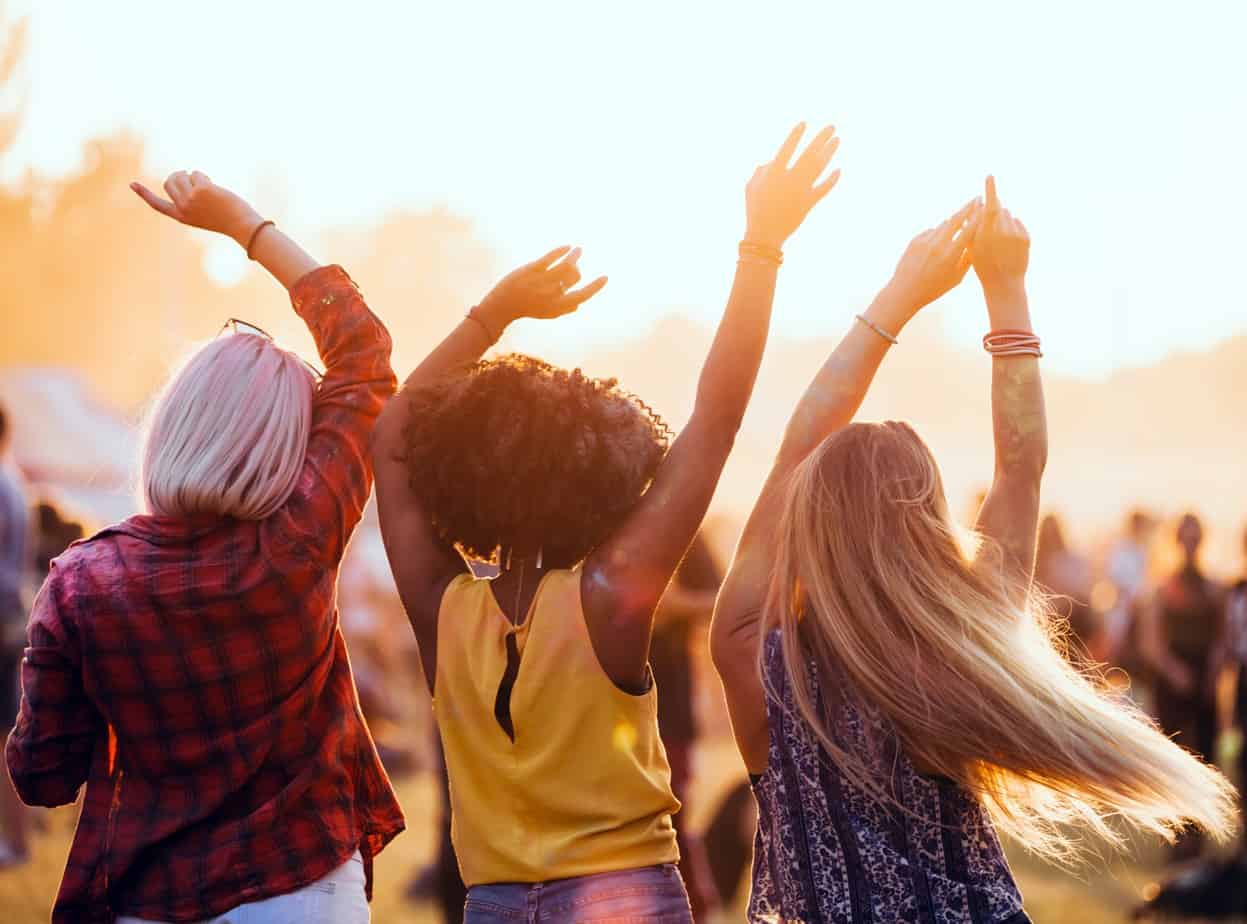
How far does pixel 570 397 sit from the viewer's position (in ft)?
8.27

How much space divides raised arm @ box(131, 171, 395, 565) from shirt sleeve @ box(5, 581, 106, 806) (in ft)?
1.33

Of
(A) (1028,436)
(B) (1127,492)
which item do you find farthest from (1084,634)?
(B) (1127,492)

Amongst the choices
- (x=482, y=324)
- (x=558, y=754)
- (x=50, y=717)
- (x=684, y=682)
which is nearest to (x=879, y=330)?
(x=482, y=324)

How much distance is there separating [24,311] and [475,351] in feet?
123

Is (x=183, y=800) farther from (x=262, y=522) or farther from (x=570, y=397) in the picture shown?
(x=570, y=397)

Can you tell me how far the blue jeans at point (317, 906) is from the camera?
2.67m

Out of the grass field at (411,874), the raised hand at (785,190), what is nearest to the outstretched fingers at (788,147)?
the raised hand at (785,190)

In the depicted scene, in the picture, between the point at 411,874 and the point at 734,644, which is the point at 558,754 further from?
the point at 411,874

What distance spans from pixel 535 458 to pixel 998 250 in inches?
41.4

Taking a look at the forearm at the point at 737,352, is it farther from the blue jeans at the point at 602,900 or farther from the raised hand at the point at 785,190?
the blue jeans at the point at 602,900

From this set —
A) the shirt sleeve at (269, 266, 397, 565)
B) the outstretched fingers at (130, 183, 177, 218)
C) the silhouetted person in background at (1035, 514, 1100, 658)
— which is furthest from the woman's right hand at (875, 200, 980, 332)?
the silhouetted person in background at (1035, 514, 1100, 658)

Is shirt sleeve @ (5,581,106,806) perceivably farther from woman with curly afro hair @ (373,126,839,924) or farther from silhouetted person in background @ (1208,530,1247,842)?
silhouetted person in background @ (1208,530,1247,842)

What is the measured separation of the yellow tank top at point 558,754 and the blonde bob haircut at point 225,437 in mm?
470

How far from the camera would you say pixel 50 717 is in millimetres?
2664
